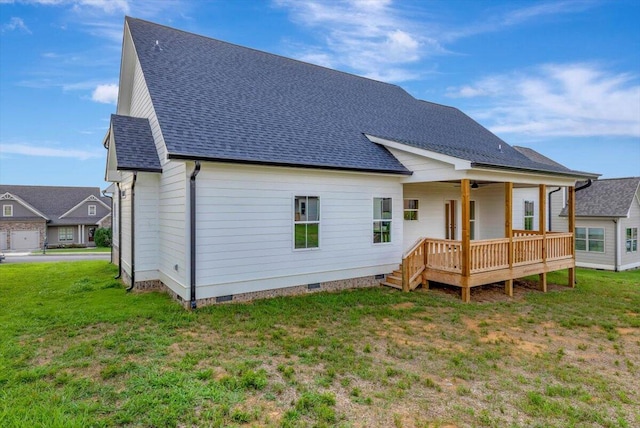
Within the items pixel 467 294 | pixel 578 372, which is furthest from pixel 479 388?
pixel 467 294

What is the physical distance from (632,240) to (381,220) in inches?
706

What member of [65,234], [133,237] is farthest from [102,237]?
[133,237]

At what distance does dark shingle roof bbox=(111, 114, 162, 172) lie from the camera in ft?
26.5

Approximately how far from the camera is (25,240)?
3369cm

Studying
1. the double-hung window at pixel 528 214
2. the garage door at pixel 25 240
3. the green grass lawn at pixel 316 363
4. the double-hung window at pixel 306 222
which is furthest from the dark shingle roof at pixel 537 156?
the garage door at pixel 25 240

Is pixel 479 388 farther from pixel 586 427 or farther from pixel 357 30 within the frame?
pixel 357 30

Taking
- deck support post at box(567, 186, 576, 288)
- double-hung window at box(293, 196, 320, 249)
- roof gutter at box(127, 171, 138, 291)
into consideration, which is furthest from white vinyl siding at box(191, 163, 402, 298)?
deck support post at box(567, 186, 576, 288)

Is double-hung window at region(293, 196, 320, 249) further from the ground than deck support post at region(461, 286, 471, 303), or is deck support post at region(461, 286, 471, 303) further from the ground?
double-hung window at region(293, 196, 320, 249)

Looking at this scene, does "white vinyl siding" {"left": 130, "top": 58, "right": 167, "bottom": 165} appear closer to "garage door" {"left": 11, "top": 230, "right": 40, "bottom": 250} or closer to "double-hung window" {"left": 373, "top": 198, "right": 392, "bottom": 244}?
"double-hung window" {"left": 373, "top": 198, "right": 392, "bottom": 244}

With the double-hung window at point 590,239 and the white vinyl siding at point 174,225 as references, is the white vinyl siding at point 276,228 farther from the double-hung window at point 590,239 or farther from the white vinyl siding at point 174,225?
the double-hung window at point 590,239

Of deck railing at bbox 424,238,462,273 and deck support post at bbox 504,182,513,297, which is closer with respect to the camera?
deck railing at bbox 424,238,462,273

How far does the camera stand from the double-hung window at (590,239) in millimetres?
18359

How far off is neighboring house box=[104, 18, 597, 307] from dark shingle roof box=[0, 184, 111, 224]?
103 ft

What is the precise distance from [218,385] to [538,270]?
10.0 meters
